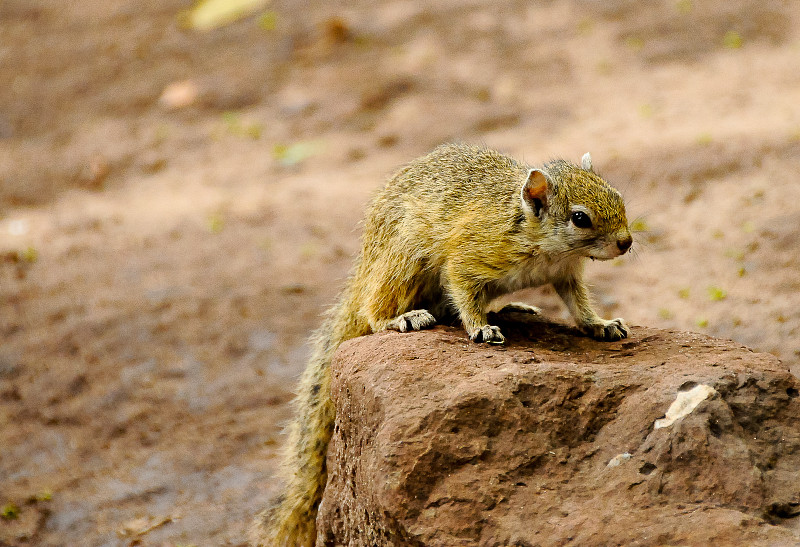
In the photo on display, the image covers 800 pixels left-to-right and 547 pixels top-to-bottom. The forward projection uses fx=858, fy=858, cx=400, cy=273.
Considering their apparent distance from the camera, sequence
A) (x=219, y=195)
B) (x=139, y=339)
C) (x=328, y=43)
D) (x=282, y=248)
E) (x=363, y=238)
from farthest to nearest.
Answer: (x=328, y=43)
(x=219, y=195)
(x=282, y=248)
(x=139, y=339)
(x=363, y=238)

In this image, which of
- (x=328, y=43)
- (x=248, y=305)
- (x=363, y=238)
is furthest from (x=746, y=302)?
(x=328, y=43)

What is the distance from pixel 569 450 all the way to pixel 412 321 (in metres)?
1.34

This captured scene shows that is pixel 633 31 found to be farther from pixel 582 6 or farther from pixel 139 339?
pixel 139 339

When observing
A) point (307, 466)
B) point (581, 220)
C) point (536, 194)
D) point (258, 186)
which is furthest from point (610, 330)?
point (258, 186)

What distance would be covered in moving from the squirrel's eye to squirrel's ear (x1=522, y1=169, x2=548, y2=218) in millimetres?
186

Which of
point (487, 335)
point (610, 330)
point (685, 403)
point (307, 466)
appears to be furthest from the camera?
point (307, 466)

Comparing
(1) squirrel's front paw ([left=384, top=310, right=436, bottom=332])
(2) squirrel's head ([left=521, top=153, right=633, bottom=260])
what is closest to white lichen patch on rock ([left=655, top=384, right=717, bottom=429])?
(2) squirrel's head ([left=521, top=153, right=633, bottom=260])

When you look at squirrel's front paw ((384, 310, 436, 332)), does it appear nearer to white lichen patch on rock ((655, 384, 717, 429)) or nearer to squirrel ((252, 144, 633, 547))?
squirrel ((252, 144, 633, 547))

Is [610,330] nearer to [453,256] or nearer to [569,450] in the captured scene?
[453,256]

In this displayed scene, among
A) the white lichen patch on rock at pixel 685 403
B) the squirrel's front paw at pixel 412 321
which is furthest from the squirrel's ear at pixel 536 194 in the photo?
the white lichen patch on rock at pixel 685 403

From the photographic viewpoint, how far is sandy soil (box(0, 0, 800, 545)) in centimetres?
729

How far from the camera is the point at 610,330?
4926mm

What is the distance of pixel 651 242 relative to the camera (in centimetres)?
898

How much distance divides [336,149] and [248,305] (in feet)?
12.7
